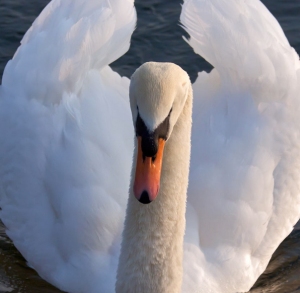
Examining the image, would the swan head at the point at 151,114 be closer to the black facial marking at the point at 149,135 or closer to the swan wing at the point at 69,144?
the black facial marking at the point at 149,135

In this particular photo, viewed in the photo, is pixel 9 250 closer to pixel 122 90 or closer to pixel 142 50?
pixel 122 90

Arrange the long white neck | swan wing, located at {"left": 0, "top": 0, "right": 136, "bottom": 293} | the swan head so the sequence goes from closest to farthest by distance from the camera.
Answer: the swan head → the long white neck → swan wing, located at {"left": 0, "top": 0, "right": 136, "bottom": 293}

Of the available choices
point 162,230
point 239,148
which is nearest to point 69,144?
point 239,148

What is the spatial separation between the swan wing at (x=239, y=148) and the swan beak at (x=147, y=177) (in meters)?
1.58

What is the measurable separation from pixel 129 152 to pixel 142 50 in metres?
3.34

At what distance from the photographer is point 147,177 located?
3.55 m

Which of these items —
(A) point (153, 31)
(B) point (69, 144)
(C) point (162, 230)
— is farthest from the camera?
(A) point (153, 31)

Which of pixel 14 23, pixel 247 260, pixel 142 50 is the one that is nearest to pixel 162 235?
pixel 247 260

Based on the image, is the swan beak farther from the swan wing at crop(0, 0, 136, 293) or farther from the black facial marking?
the swan wing at crop(0, 0, 136, 293)

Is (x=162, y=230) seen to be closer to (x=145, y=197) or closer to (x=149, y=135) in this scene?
(x=145, y=197)

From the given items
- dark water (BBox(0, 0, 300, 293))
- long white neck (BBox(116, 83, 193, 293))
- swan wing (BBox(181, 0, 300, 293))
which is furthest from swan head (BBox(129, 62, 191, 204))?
dark water (BBox(0, 0, 300, 293))

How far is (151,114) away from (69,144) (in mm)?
2160

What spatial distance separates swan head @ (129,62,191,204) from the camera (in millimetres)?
3441

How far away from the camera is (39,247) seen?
5488mm
